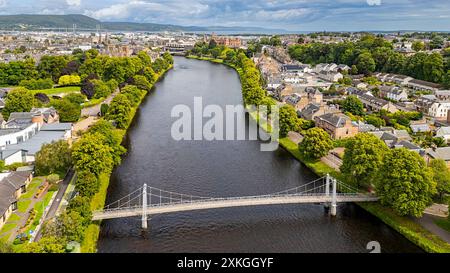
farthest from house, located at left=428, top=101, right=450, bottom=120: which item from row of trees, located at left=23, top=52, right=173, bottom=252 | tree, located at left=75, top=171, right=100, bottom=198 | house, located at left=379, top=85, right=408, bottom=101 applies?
tree, located at left=75, top=171, right=100, bottom=198

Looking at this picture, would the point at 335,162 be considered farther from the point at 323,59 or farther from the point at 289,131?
the point at 323,59

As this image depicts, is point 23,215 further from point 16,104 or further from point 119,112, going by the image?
point 16,104

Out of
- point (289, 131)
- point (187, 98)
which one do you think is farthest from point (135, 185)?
point (187, 98)

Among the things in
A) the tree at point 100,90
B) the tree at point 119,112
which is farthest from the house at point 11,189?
the tree at point 100,90

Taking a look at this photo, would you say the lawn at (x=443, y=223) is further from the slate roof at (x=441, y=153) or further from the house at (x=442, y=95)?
the house at (x=442, y=95)

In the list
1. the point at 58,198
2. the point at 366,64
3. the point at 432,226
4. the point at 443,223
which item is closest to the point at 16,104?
the point at 58,198

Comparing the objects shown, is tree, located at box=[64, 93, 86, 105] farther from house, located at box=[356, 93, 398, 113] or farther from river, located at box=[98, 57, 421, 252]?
house, located at box=[356, 93, 398, 113]
